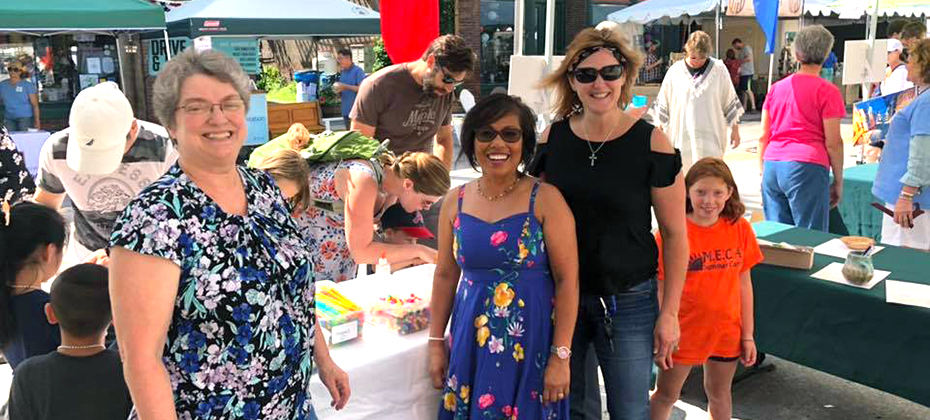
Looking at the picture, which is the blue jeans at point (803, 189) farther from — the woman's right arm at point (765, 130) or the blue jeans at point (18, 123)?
the blue jeans at point (18, 123)

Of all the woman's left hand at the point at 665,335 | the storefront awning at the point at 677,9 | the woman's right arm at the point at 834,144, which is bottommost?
the woman's left hand at the point at 665,335

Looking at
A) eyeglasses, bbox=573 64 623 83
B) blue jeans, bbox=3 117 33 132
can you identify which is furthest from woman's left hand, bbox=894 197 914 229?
blue jeans, bbox=3 117 33 132

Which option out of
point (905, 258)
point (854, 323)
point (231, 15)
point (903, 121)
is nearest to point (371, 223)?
point (854, 323)

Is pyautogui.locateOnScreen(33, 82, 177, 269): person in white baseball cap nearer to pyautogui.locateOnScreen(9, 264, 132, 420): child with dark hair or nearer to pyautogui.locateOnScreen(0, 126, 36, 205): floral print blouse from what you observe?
pyautogui.locateOnScreen(0, 126, 36, 205): floral print blouse

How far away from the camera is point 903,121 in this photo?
13.1 feet

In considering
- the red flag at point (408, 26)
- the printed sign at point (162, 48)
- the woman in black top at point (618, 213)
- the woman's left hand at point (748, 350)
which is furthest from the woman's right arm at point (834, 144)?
the printed sign at point (162, 48)

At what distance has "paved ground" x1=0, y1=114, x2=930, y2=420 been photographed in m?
3.40

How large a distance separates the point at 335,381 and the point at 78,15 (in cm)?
783

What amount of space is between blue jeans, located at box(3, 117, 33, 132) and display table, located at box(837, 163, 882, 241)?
10462 millimetres

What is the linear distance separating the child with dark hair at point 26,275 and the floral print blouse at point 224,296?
97 cm

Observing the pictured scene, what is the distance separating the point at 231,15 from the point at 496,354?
368 inches

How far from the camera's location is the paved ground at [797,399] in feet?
11.1

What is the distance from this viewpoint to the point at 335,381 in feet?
6.70

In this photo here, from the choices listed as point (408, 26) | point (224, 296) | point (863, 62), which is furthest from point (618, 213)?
point (863, 62)
